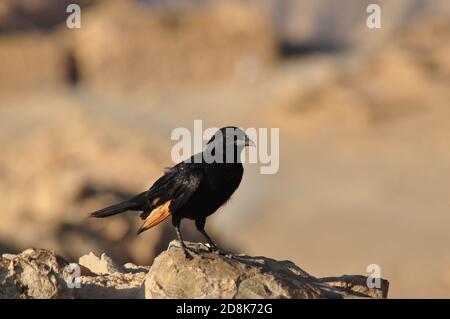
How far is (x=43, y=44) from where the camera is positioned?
145ft

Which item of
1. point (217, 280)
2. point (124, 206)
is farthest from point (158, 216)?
point (217, 280)

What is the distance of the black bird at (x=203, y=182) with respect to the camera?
300 inches

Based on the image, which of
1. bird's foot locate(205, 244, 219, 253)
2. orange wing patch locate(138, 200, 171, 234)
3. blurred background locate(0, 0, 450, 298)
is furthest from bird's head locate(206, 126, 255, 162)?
blurred background locate(0, 0, 450, 298)

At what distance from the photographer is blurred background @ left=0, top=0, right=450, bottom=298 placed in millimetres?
20000

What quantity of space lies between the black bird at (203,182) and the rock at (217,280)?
17.1 inches

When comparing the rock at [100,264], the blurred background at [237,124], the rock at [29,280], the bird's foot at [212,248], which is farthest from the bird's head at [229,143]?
the blurred background at [237,124]

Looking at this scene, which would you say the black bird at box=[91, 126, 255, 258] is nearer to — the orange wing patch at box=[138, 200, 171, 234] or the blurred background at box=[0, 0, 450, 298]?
the orange wing patch at box=[138, 200, 171, 234]

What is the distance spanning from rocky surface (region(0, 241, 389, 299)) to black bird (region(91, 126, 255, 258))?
11.0 inches

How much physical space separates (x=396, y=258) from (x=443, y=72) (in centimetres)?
1594

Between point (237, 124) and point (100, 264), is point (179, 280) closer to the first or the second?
point (100, 264)

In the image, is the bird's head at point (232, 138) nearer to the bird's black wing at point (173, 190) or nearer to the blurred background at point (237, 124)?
the bird's black wing at point (173, 190)

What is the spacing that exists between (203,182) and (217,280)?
978 millimetres

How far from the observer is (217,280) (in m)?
6.89
